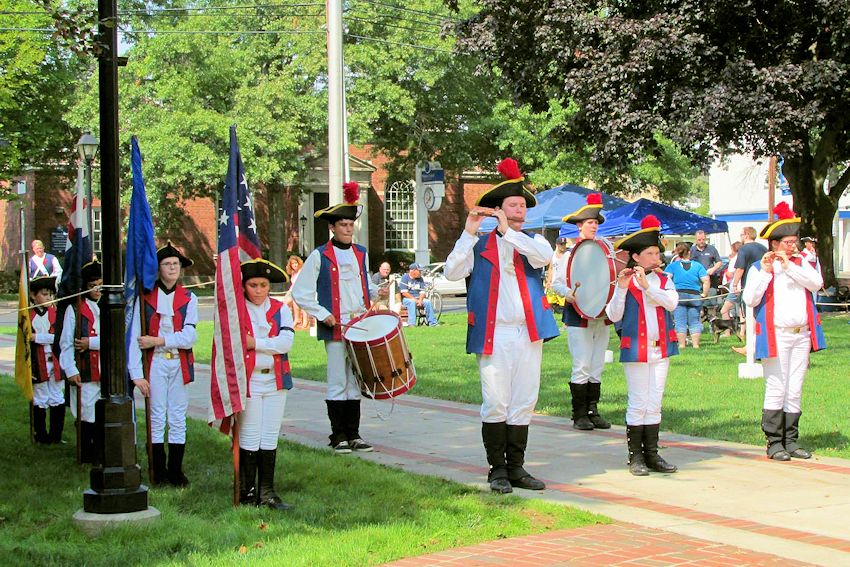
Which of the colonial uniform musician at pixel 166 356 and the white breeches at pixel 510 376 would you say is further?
the colonial uniform musician at pixel 166 356

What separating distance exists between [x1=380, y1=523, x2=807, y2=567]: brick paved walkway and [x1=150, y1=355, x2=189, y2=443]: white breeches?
2.62m

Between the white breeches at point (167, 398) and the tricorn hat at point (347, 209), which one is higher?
the tricorn hat at point (347, 209)

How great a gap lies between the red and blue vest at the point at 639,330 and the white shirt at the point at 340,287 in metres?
2.37

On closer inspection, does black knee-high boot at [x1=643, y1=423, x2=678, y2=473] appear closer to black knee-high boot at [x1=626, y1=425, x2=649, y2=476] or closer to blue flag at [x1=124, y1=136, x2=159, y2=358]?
black knee-high boot at [x1=626, y1=425, x2=649, y2=476]

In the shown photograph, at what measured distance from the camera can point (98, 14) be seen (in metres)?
7.01

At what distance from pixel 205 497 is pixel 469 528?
2.02 m

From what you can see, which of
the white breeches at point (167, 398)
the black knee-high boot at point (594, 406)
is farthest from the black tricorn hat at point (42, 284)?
the black knee-high boot at point (594, 406)

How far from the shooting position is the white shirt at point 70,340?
8.91 meters

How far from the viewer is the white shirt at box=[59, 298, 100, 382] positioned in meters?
8.91

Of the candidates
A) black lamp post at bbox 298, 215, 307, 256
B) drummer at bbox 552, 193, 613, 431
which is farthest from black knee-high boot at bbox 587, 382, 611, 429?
black lamp post at bbox 298, 215, 307, 256

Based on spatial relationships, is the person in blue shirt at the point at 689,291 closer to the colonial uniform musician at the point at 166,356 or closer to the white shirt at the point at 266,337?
the colonial uniform musician at the point at 166,356

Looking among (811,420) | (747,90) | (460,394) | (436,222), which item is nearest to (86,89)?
(436,222)

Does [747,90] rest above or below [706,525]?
above

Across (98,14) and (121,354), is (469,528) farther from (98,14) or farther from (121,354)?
(98,14)
